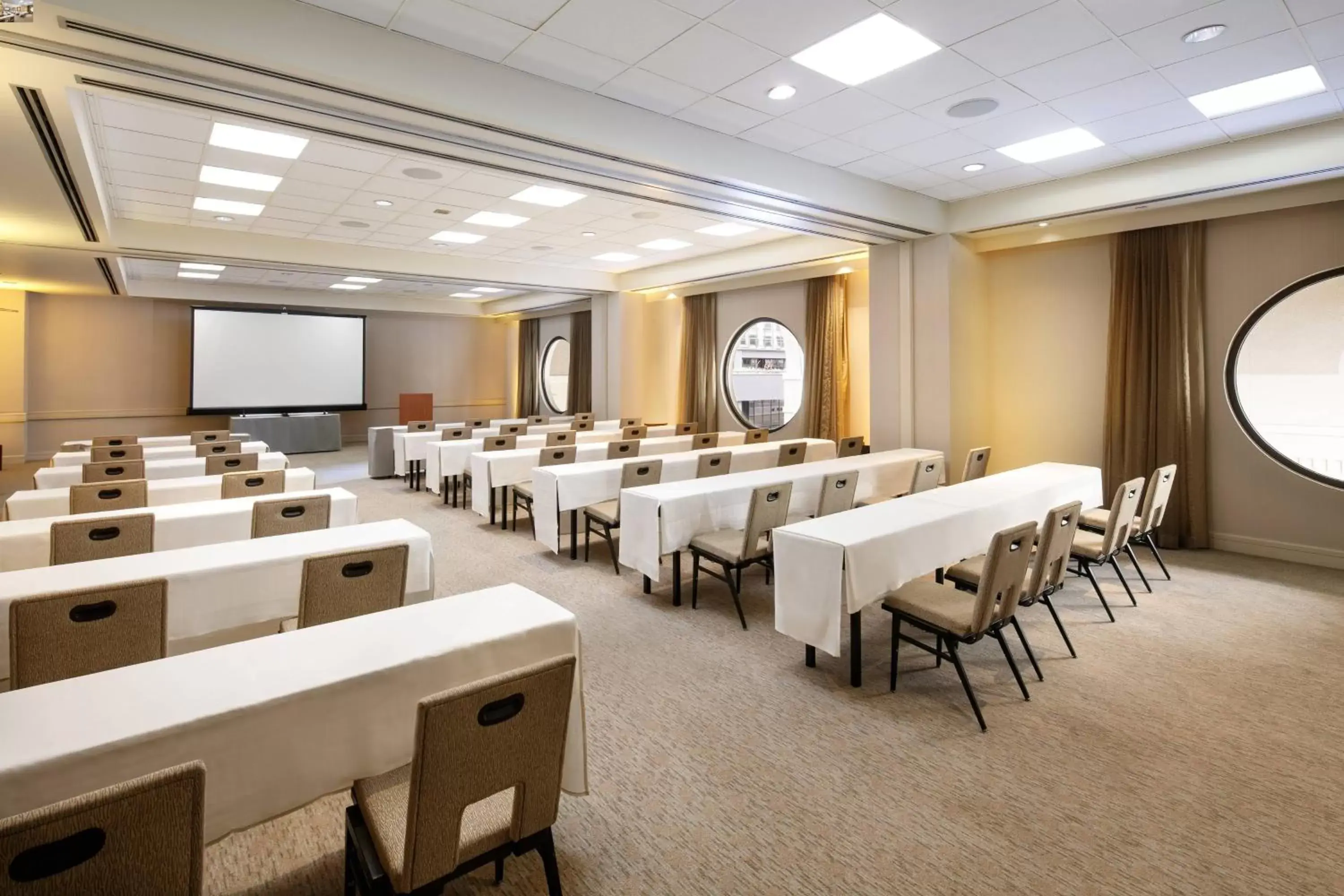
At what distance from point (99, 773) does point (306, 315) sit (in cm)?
1504

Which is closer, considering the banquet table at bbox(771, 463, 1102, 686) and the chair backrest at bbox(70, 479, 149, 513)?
the banquet table at bbox(771, 463, 1102, 686)

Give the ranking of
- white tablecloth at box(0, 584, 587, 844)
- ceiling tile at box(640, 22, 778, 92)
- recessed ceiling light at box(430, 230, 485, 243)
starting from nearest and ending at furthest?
1. white tablecloth at box(0, 584, 587, 844)
2. ceiling tile at box(640, 22, 778, 92)
3. recessed ceiling light at box(430, 230, 485, 243)

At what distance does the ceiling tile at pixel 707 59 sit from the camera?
368cm

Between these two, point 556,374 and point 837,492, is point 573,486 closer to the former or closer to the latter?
point 837,492

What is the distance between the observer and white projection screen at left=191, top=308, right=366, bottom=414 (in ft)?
44.2

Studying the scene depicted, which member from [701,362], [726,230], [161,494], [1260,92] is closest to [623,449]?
[726,230]

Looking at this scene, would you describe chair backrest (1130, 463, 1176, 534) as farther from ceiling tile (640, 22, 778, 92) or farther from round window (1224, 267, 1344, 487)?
ceiling tile (640, 22, 778, 92)

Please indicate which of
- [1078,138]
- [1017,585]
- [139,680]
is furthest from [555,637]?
[1078,138]

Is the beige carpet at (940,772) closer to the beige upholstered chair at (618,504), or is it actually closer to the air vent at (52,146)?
the beige upholstered chair at (618,504)

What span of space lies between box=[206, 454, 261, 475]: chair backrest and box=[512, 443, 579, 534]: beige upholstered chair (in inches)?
90.1

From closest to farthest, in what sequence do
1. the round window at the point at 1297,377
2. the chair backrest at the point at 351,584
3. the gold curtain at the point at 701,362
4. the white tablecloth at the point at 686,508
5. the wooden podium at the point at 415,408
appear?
the chair backrest at the point at 351,584, the white tablecloth at the point at 686,508, the round window at the point at 1297,377, the gold curtain at the point at 701,362, the wooden podium at the point at 415,408

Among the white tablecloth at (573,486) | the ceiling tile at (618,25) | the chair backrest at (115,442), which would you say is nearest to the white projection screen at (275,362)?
the chair backrest at (115,442)

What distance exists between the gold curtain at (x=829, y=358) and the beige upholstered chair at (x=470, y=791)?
8377 millimetres

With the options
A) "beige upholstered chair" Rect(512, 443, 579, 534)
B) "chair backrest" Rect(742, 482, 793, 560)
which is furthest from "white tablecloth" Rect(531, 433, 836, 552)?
"chair backrest" Rect(742, 482, 793, 560)
